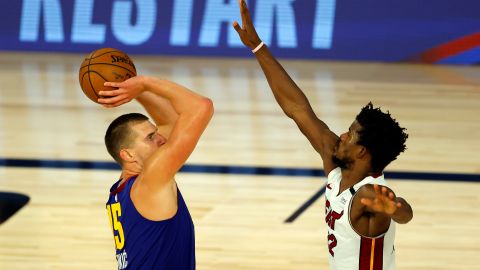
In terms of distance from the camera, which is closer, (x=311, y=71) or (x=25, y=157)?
(x=25, y=157)

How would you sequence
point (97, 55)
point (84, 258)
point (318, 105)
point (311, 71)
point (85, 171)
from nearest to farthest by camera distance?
point (97, 55) < point (84, 258) < point (85, 171) < point (318, 105) < point (311, 71)

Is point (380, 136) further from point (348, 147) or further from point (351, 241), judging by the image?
point (351, 241)

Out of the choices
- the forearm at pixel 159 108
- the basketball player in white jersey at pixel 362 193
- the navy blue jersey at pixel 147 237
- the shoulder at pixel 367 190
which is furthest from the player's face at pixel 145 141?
the shoulder at pixel 367 190

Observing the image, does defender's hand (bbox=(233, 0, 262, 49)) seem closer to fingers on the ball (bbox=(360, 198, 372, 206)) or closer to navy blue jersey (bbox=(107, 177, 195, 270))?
navy blue jersey (bbox=(107, 177, 195, 270))

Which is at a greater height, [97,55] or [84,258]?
[97,55]

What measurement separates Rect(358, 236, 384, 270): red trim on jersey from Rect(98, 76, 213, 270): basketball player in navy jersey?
27.3 inches

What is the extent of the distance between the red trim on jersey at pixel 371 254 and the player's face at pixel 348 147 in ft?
1.05

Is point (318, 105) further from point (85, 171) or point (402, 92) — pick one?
point (85, 171)

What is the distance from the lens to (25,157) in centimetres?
922

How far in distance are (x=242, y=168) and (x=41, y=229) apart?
7.54 feet

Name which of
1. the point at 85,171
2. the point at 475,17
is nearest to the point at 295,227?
the point at 85,171

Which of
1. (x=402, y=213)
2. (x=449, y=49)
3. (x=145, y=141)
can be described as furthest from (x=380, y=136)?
(x=449, y=49)

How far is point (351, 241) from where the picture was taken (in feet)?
13.0

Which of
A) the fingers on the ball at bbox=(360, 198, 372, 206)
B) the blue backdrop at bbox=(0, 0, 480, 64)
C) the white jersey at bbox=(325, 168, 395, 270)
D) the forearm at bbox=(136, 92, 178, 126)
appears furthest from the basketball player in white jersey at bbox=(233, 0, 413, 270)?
the blue backdrop at bbox=(0, 0, 480, 64)
